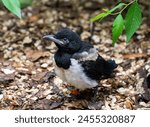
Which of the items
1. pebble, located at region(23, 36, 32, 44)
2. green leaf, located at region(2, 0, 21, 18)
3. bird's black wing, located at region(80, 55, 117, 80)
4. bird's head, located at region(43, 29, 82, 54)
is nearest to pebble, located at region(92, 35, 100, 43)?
pebble, located at region(23, 36, 32, 44)

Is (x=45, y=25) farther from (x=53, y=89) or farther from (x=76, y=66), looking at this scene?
(x=76, y=66)

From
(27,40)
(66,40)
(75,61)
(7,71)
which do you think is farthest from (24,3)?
(75,61)

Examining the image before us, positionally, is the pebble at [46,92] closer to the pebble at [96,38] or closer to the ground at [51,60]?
the ground at [51,60]

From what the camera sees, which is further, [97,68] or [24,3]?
[24,3]

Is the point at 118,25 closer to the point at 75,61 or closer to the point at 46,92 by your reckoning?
the point at 75,61

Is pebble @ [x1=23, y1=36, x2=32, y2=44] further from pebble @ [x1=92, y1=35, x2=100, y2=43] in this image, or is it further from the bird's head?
the bird's head

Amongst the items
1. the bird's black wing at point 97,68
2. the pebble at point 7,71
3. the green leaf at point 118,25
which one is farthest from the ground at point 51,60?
the green leaf at point 118,25

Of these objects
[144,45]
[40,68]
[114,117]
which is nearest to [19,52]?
[40,68]
